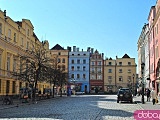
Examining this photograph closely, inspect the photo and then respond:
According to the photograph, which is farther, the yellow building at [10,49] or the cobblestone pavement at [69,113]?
the yellow building at [10,49]

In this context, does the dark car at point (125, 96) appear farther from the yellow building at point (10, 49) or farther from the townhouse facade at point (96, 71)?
the townhouse facade at point (96, 71)

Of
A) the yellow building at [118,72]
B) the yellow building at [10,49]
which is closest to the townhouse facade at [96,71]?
the yellow building at [118,72]

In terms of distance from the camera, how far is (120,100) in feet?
Answer: 129

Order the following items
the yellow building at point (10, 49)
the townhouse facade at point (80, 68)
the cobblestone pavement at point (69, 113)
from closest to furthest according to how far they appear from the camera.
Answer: the cobblestone pavement at point (69, 113), the yellow building at point (10, 49), the townhouse facade at point (80, 68)

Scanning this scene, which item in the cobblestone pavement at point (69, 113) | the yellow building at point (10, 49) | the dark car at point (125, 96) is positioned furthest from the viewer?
the yellow building at point (10, 49)

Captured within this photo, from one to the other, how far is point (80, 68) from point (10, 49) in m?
70.6

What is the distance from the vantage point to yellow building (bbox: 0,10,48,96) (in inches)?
1705

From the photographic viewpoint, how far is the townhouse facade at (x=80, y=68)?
115188 mm

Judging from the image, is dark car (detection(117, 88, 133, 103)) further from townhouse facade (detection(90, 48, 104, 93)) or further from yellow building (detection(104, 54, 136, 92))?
yellow building (detection(104, 54, 136, 92))

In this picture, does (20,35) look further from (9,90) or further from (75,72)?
(75,72)

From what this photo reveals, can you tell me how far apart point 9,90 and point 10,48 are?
618cm

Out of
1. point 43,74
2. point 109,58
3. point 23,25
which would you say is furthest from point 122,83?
point 43,74

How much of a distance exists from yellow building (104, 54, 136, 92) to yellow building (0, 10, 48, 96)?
64102 millimetres

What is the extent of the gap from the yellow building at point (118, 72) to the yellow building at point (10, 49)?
6410cm
